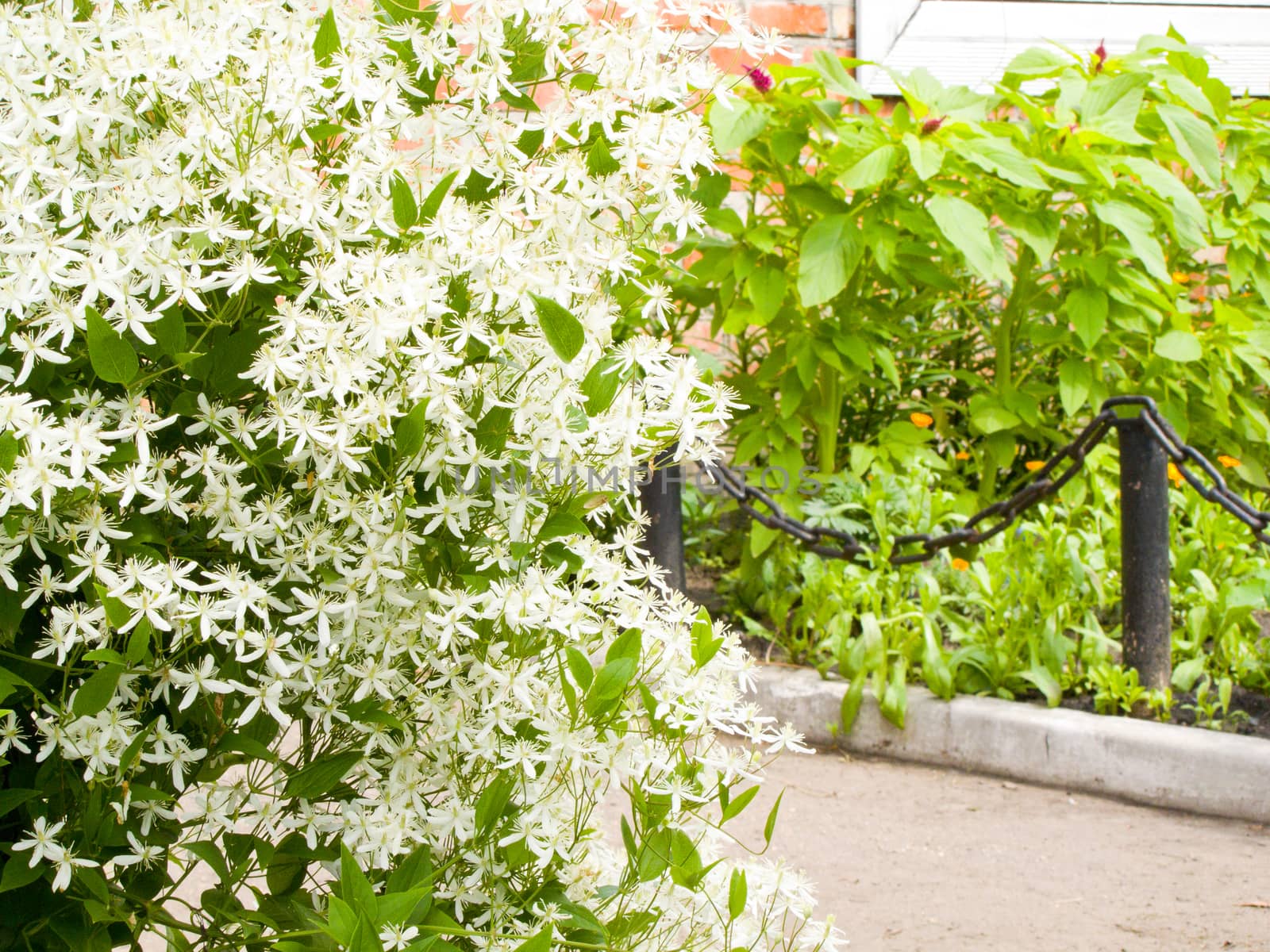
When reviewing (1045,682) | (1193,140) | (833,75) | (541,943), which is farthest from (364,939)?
(1193,140)

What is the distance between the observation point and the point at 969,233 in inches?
125

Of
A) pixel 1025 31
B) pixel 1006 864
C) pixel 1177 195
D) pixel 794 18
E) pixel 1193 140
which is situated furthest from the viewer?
pixel 1025 31

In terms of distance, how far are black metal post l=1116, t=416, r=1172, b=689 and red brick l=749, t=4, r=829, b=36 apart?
2.13 m

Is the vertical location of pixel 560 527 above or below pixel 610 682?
above

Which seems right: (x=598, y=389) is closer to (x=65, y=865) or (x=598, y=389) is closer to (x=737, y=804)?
(x=737, y=804)

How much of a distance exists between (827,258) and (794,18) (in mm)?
1491

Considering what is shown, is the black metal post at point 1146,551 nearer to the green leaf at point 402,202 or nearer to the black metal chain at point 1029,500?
the black metal chain at point 1029,500

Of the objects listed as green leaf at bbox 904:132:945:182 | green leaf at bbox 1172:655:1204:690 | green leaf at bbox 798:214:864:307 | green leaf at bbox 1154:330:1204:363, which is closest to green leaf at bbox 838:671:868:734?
green leaf at bbox 1172:655:1204:690

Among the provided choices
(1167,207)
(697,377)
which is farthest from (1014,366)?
(697,377)

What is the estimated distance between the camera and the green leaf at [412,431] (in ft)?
3.22

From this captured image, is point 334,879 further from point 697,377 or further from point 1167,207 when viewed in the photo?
point 1167,207

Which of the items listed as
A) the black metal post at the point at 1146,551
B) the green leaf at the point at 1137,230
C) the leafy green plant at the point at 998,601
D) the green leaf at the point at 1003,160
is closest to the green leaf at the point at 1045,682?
the leafy green plant at the point at 998,601

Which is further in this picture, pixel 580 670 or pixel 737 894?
pixel 737 894

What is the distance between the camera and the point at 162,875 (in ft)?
3.63
